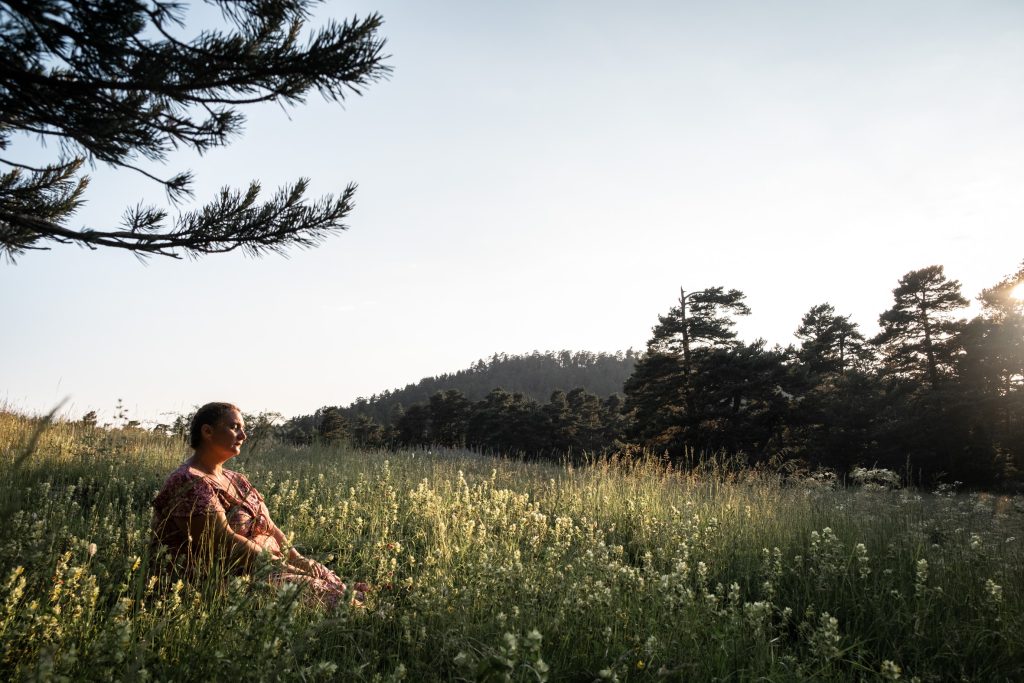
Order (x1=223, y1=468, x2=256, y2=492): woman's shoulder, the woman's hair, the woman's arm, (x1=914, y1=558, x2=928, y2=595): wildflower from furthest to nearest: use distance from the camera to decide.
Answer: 1. (x1=223, y1=468, x2=256, y2=492): woman's shoulder
2. the woman's hair
3. (x1=914, y1=558, x2=928, y2=595): wildflower
4. the woman's arm

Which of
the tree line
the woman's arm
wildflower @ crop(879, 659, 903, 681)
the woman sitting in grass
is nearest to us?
wildflower @ crop(879, 659, 903, 681)

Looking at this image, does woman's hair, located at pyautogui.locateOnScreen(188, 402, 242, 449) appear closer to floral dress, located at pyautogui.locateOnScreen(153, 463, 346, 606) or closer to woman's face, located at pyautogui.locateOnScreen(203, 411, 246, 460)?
woman's face, located at pyautogui.locateOnScreen(203, 411, 246, 460)

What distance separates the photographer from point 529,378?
102 meters

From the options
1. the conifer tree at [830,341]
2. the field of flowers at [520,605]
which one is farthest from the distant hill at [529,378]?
the field of flowers at [520,605]

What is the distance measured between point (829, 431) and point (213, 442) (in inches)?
1066


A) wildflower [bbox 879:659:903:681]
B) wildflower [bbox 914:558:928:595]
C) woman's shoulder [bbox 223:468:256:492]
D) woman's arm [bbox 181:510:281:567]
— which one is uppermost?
woman's shoulder [bbox 223:468:256:492]

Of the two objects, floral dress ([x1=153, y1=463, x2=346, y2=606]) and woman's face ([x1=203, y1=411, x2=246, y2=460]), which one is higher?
woman's face ([x1=203, y1=411, x2=246, y2=460])

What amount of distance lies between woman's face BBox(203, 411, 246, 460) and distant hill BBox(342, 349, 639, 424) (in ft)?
262

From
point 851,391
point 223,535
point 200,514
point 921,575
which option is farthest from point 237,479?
point 851,391

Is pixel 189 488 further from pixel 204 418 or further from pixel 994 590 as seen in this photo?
pixel 994 590

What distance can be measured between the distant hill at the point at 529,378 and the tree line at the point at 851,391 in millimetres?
58384

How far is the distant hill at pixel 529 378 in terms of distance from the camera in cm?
9081

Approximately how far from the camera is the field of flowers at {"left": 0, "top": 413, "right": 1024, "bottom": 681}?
2188mm

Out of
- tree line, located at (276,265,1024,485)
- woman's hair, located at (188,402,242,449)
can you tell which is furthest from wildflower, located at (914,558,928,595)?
tree line, located at (276,265,1024,485)
